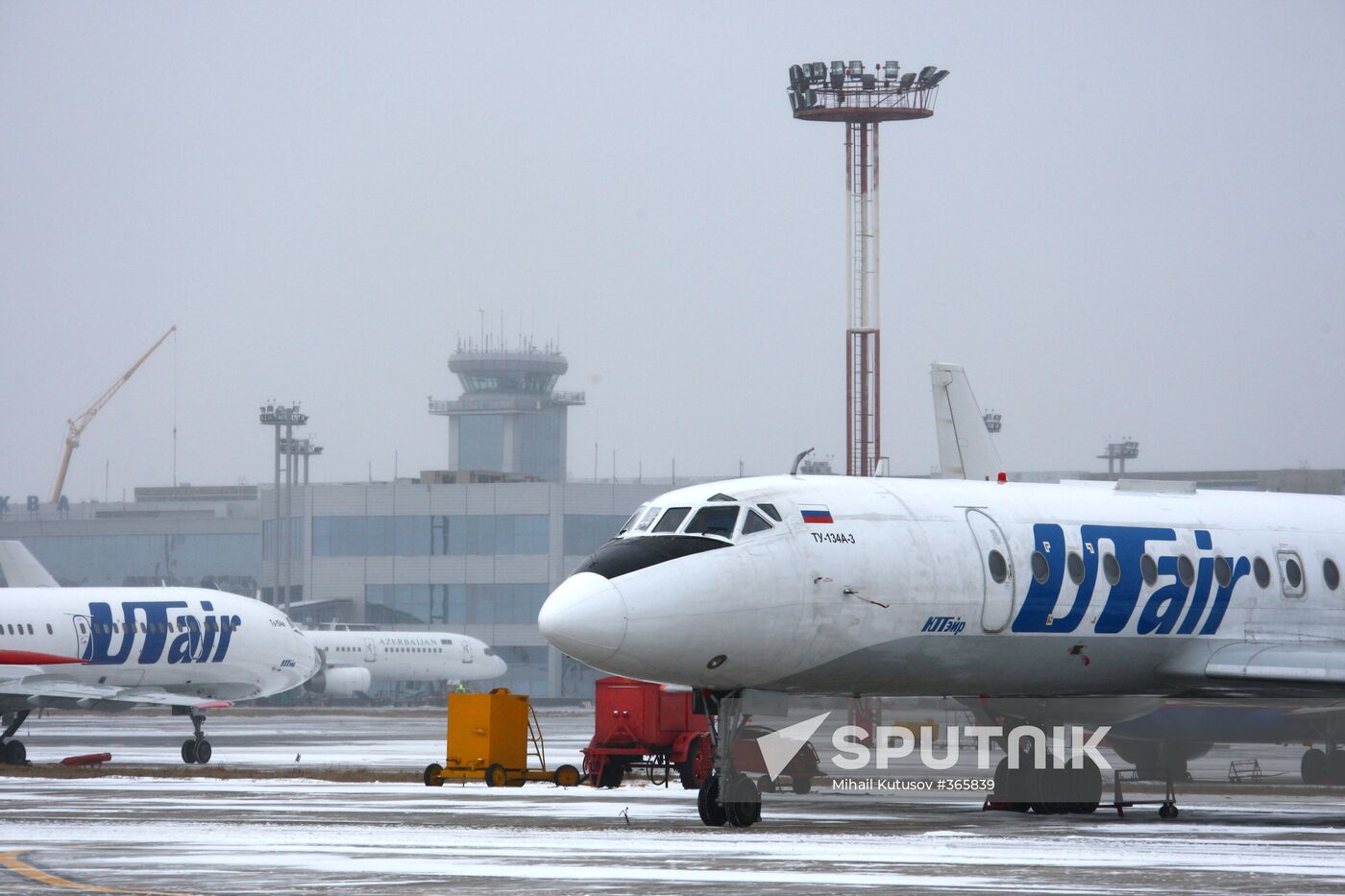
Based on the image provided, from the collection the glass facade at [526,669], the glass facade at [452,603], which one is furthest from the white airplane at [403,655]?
the glass facade at [526,669]

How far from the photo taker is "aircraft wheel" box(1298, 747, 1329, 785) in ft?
90.9

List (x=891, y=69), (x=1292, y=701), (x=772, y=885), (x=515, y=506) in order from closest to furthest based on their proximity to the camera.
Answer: (x=772, y=885), (x=1292, y=701), (x=891, y=69), (x=515, y=506)

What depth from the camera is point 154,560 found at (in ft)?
481

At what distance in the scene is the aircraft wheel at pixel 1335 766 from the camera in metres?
27.4

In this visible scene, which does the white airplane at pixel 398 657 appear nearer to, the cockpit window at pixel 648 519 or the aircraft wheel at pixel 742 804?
the cockpit window at pixel 648 519

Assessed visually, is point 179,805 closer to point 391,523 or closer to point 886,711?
point 886,711

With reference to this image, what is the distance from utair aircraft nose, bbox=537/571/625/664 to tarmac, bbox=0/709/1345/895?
2.16 metres

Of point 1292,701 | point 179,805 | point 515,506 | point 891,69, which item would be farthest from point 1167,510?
point 515,506

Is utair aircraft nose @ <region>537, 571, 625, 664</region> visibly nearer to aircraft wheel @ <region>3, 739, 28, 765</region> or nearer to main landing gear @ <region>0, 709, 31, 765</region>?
main landing gear @ <region>0, 709, 31, 765</region>

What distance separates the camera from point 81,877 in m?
18.1

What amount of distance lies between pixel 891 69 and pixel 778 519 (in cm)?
4561

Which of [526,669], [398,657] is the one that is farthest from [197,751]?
[526,669]

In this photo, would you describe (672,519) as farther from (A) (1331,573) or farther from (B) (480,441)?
(B) (480,441)
